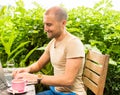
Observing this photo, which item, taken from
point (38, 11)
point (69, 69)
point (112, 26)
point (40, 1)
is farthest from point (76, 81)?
point (40, 1)

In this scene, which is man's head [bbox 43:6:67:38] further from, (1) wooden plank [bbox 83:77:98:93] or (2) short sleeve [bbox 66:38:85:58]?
(1) wooden plank [bbox 83:77:98:93]

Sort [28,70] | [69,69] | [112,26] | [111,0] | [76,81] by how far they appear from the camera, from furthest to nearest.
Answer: [111,0] < [112,26] < [28,70] < [76,81] < [69,69]

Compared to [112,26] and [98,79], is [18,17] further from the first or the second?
[98,79]

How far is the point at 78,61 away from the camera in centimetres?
196

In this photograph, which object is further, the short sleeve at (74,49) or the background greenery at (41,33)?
the background greenery at (41,33)

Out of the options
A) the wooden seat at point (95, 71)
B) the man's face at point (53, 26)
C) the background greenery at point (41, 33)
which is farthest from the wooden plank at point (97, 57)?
the background greenery at point (41, 33)

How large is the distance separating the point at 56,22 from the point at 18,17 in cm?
106

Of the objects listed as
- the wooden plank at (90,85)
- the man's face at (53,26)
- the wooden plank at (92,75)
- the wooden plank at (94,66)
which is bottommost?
the wooden plank at (90,85)

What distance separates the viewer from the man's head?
2014 mm

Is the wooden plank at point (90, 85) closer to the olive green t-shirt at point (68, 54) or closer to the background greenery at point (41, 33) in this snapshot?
the olive green t-shirt at point (68, 54)

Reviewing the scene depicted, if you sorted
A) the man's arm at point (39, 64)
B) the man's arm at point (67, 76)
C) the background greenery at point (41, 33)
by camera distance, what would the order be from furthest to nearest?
1. the background greenery at point (41, 33)
2. the man's arm at point (39, 64)
3. the man's arm at point (67, 76)

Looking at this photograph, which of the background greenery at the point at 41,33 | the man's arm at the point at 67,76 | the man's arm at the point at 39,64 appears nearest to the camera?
the man's arm at the point at 67,76

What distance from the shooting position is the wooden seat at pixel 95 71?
6.35 ft

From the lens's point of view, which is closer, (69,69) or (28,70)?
(69,69)
